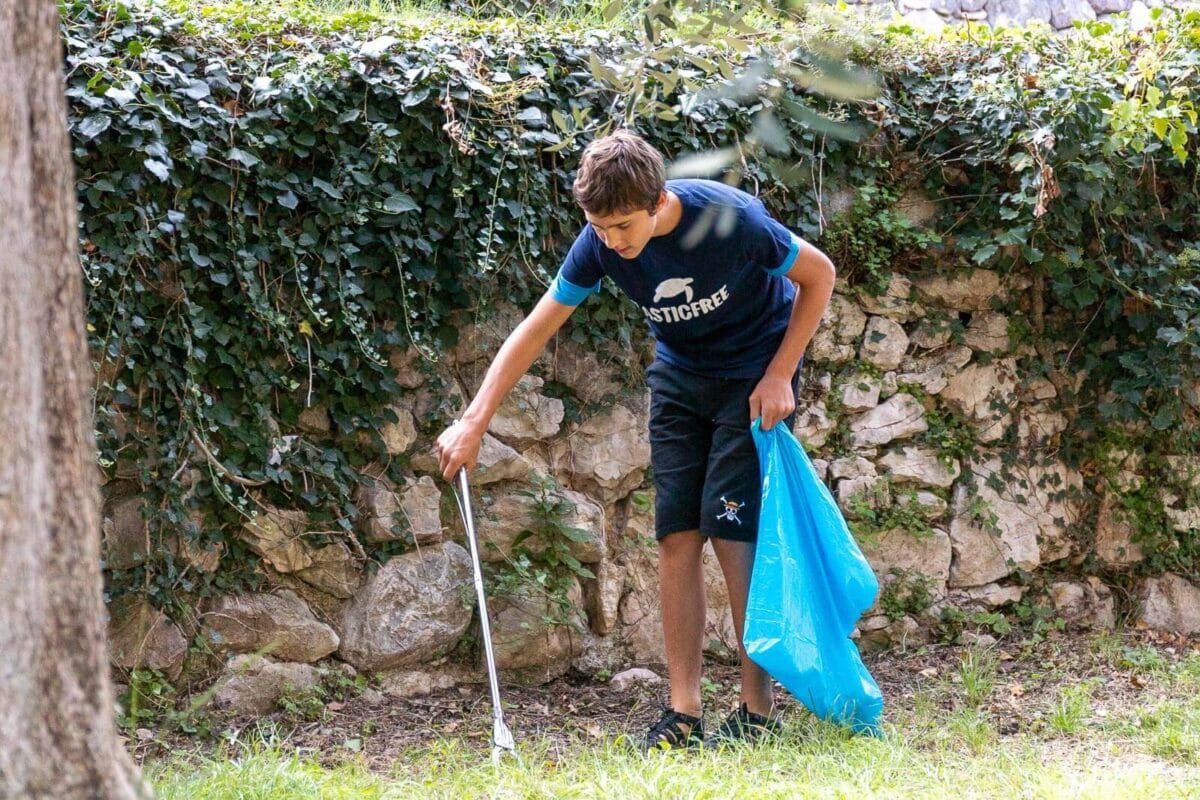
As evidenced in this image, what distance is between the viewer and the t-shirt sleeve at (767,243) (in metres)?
2.90

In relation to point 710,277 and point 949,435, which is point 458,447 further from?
point 949,435

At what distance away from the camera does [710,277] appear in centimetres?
294

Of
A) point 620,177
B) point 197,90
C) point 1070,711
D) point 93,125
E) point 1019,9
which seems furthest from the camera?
point 1019,9

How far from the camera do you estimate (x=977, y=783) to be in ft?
8.61

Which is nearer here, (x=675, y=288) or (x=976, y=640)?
(x=675, y=288)

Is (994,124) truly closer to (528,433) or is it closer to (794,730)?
(528,433)

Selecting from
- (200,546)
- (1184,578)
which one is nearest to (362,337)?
(200,546)

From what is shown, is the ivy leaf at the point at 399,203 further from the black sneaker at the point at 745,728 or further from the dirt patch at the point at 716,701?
the black sneaker at the point at 745,728

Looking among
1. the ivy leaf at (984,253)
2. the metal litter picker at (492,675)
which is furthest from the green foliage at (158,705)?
the ivy leaf at (984,253)

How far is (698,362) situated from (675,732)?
98cm

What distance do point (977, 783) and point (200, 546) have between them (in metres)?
2.24

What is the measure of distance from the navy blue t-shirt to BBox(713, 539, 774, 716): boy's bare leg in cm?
46

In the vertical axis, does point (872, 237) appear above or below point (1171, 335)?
A: above

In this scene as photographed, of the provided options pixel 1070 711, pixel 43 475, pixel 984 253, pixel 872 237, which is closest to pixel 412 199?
pixel 872 237
